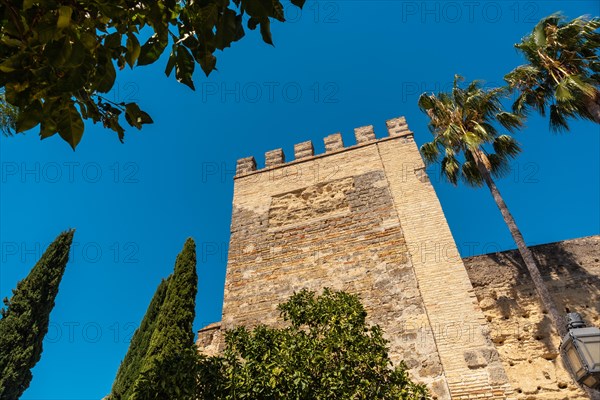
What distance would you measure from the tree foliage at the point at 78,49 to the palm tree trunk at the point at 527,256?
7.68m

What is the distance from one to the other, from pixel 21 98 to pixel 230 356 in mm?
4339

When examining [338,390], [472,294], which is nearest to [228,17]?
[338,390]

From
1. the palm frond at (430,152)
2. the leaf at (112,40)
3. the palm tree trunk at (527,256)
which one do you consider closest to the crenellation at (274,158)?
the palm frond at (430,152)

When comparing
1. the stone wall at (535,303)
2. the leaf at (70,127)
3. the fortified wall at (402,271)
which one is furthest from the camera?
the stone wall at (535,303)

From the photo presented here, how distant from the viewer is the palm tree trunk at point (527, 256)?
6927mm

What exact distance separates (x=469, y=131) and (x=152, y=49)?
979 centimetres

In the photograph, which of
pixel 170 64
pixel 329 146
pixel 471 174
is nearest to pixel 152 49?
pixel 170 64

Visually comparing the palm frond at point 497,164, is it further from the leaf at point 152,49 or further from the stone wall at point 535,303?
the leaf at point 152,49

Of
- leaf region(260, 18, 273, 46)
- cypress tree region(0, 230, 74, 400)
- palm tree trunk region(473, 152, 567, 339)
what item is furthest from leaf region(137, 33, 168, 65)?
cypress tree region(0, 230, 74, 400)

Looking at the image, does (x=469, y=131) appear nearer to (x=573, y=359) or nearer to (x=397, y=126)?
(x=397, y=126)

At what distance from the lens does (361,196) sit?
28.6 feet

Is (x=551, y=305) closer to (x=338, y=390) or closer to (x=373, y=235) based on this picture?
(x=373, y=235)

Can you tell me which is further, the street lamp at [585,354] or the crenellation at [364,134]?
the crenellation at [364,134]

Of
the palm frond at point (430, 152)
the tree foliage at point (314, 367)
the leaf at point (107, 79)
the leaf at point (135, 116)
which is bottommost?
the tree foliage at point (314, 367)
